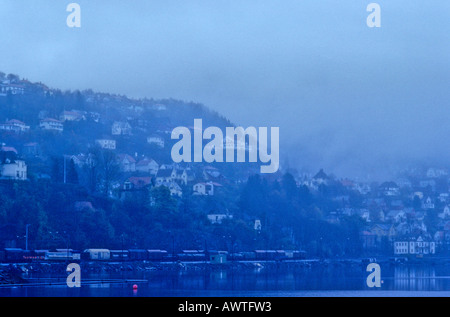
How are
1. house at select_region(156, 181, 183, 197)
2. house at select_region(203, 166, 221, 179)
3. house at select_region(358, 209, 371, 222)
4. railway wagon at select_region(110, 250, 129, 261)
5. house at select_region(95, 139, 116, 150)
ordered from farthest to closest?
railway wagon at select_region(110, 250, 129, 261), house at select_region(95, 139, 116, 150), house at select_region(156, 181, 183, 197), house at select_region(358, 209, 371, 222), house at select_region(203, 166, 221, 179)

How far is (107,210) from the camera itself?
19.2 meters

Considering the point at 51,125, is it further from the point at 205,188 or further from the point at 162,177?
the point at 205,188

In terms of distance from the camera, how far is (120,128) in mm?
17875

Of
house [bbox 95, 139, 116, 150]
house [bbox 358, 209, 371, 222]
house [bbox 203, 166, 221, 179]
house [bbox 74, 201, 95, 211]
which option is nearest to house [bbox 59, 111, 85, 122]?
house [bbox 95, 139, 116, 150]

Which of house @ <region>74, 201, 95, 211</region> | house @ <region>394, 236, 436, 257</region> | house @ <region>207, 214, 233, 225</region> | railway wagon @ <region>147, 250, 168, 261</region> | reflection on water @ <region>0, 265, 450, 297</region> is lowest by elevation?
reflection on water @ <region>0, 265, 450, 297</region>

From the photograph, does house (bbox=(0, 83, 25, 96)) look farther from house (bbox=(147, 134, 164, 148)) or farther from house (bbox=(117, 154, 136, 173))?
house (bbox=(147, 134, 164, 148))

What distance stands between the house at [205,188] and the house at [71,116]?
2.98 meters

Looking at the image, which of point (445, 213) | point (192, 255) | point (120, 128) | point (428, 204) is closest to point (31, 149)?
point (120, 128)

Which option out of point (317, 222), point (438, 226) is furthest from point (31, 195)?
point (438, 226)

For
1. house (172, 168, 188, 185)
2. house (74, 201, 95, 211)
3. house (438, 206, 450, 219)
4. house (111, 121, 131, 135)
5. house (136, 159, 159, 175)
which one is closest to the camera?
house (438, 206, 450, 219)

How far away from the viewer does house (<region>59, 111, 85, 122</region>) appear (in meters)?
19.4

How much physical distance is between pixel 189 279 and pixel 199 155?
2381 mm

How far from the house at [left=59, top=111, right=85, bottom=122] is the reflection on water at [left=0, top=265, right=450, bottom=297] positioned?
3.53 metres
